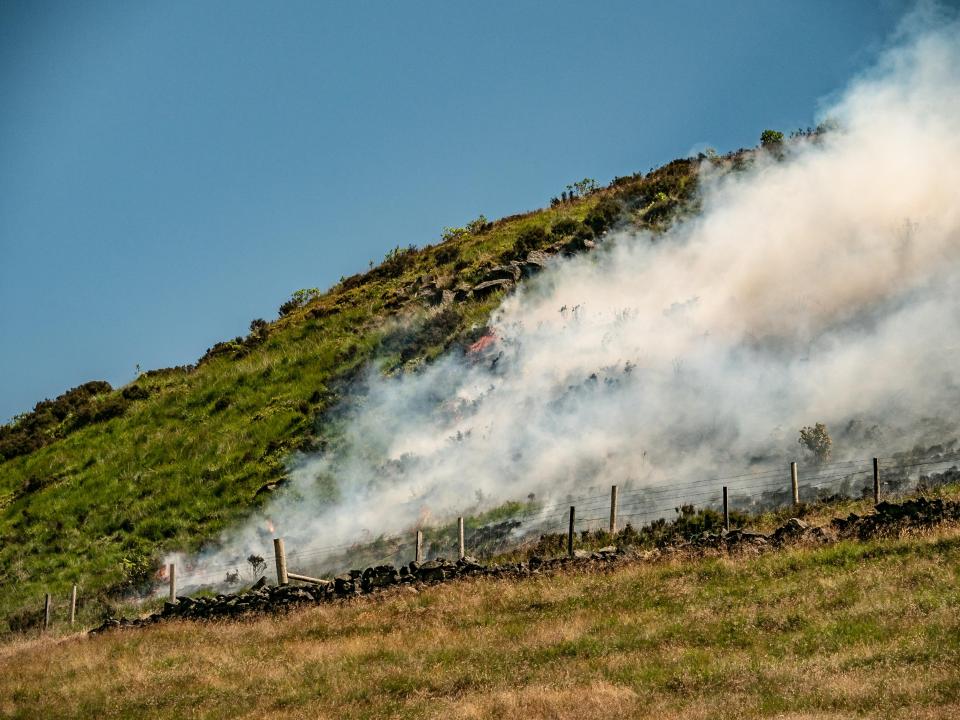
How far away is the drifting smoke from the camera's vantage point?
31.1 metres

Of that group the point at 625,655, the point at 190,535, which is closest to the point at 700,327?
the point at 190,535

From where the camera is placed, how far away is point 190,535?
121 ft

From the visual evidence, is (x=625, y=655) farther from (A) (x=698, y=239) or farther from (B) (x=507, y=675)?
(A) (x=698, y=239)

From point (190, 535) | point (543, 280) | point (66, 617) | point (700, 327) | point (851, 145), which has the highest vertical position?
point (851, 145)

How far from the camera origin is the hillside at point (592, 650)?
13.6 m

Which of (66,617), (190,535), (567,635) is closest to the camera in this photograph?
(567,635)

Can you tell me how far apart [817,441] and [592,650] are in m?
14.1

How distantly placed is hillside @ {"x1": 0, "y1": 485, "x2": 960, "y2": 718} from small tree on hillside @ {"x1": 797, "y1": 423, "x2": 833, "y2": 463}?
424 cm

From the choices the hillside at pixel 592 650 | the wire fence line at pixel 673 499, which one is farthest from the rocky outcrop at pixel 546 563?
the wire fence line at pixel 673 499

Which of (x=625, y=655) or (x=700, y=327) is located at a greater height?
(x=700, y=327)

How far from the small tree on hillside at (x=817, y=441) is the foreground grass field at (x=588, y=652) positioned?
25.7 feet

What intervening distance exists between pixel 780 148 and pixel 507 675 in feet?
145

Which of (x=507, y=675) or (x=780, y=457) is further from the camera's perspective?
A: (x=780, y=457)

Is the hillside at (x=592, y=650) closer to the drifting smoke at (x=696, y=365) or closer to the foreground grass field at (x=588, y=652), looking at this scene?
the foreground grass field at (x=588, y=652)
